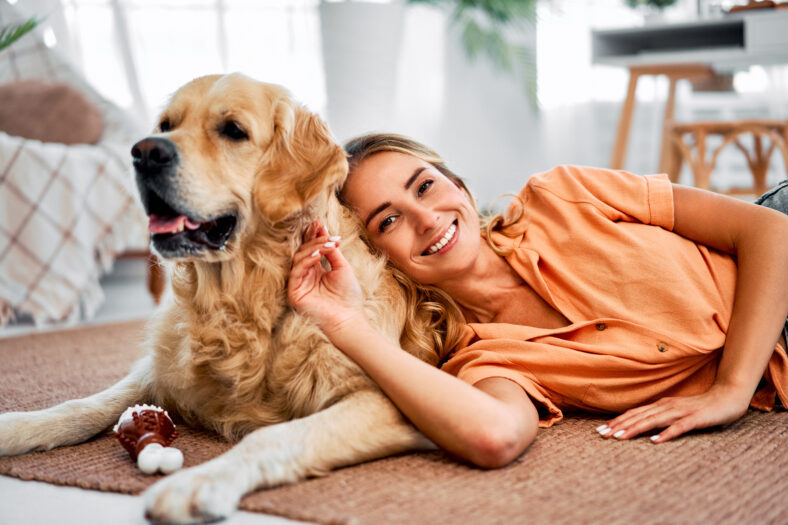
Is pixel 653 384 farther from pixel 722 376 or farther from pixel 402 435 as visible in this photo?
pixel 402 435

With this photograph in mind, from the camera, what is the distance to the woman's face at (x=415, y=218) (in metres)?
1.61

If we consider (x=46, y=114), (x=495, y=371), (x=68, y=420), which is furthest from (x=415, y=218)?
(x=46, y=114)

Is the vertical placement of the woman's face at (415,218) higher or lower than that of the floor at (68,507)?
higher

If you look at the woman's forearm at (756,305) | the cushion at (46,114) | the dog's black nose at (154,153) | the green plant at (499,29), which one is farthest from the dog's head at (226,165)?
the green plant at (499,29)

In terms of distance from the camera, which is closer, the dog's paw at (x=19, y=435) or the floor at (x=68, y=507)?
the floor at (x=68, y=507)

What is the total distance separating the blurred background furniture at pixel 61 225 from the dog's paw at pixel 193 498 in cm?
231

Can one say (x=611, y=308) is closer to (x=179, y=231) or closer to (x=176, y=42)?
(x=179, y=231)

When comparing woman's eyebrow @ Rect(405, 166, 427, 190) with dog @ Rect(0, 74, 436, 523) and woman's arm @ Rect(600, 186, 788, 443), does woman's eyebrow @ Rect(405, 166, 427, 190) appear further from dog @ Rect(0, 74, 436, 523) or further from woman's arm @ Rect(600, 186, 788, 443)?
woman's arm @ Rect(600, 186, 788, 443)

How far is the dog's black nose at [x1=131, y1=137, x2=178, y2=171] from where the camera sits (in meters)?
1.34

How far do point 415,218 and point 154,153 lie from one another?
1.89 ft

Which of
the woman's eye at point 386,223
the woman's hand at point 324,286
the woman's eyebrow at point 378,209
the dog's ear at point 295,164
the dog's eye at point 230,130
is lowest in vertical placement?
the woman's hand at point 324,286

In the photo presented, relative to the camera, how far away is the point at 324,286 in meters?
1.48

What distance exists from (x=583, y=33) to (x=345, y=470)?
5.22 meters

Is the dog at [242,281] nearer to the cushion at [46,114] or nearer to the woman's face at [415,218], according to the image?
the woman's face at [415,218]
